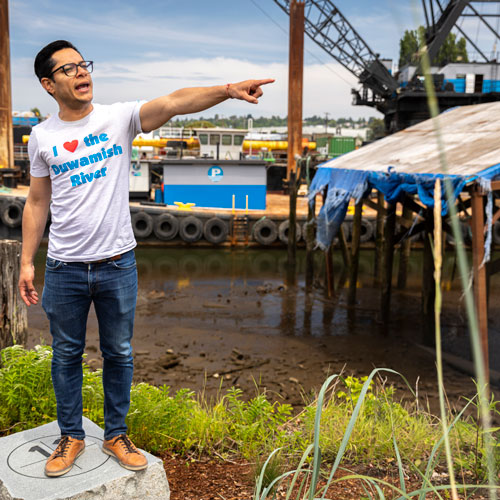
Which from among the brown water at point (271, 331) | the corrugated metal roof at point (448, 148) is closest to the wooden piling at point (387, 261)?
the brown water at point (271, 331)

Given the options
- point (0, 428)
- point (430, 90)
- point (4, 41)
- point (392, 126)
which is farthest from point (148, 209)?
point (430, 90)

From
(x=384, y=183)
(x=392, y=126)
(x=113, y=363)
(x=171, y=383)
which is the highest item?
(x=392, y=126)

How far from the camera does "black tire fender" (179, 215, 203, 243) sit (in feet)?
67.7

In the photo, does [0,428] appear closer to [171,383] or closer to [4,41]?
[171,383]

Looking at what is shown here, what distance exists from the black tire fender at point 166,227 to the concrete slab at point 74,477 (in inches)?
695

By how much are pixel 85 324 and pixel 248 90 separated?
4.68 feet

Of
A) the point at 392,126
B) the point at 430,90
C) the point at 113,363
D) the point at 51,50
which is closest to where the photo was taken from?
the point at 430,90

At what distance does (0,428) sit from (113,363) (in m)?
1.35

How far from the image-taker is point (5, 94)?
26.6m

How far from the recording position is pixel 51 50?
2688mm

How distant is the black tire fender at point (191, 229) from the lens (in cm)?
2064

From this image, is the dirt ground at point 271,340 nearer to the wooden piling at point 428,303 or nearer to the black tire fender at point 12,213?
the wooden piling at point 428,303

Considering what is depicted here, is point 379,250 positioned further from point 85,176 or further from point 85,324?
point 85,176

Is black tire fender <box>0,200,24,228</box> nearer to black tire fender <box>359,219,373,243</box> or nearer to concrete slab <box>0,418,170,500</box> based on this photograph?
black tire fender <box>359,219,373,243</box>
